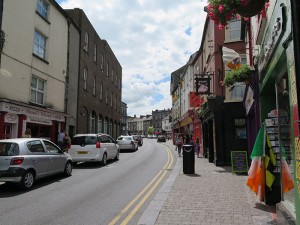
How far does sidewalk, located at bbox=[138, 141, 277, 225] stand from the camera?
236 inches

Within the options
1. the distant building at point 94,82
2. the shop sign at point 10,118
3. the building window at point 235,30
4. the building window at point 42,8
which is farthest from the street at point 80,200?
the distant building at point 94,82

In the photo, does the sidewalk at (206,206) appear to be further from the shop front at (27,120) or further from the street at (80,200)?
the shop front at (27,120)

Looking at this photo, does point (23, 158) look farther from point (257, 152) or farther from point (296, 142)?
point (296, 142)

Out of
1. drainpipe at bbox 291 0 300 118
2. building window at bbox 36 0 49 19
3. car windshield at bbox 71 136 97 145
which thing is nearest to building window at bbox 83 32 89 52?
building window at bbox 36 0 49 19

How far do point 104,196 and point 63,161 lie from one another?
3.92 m

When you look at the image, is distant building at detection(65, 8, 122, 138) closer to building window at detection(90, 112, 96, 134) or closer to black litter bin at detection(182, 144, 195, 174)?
building window at detection(90, 112, 96, 134)

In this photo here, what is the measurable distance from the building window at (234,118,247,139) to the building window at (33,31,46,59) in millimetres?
12115

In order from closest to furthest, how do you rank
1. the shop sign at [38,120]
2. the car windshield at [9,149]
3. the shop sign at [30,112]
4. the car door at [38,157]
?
the car windshield at [9,149]
the car door at [38,157]
the shop sign at [30,112]
the shop sign at [38,120]

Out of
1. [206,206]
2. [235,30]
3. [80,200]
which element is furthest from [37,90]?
[206,206]

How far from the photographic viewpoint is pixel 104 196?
855 centimetres

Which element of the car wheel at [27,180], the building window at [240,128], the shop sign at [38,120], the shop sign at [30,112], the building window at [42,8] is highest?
the building window at [42,8]

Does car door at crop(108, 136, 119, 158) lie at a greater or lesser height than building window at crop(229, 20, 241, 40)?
lesser

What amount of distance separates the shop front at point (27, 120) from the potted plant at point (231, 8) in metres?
11.6

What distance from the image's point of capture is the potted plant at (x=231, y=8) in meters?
4.91
